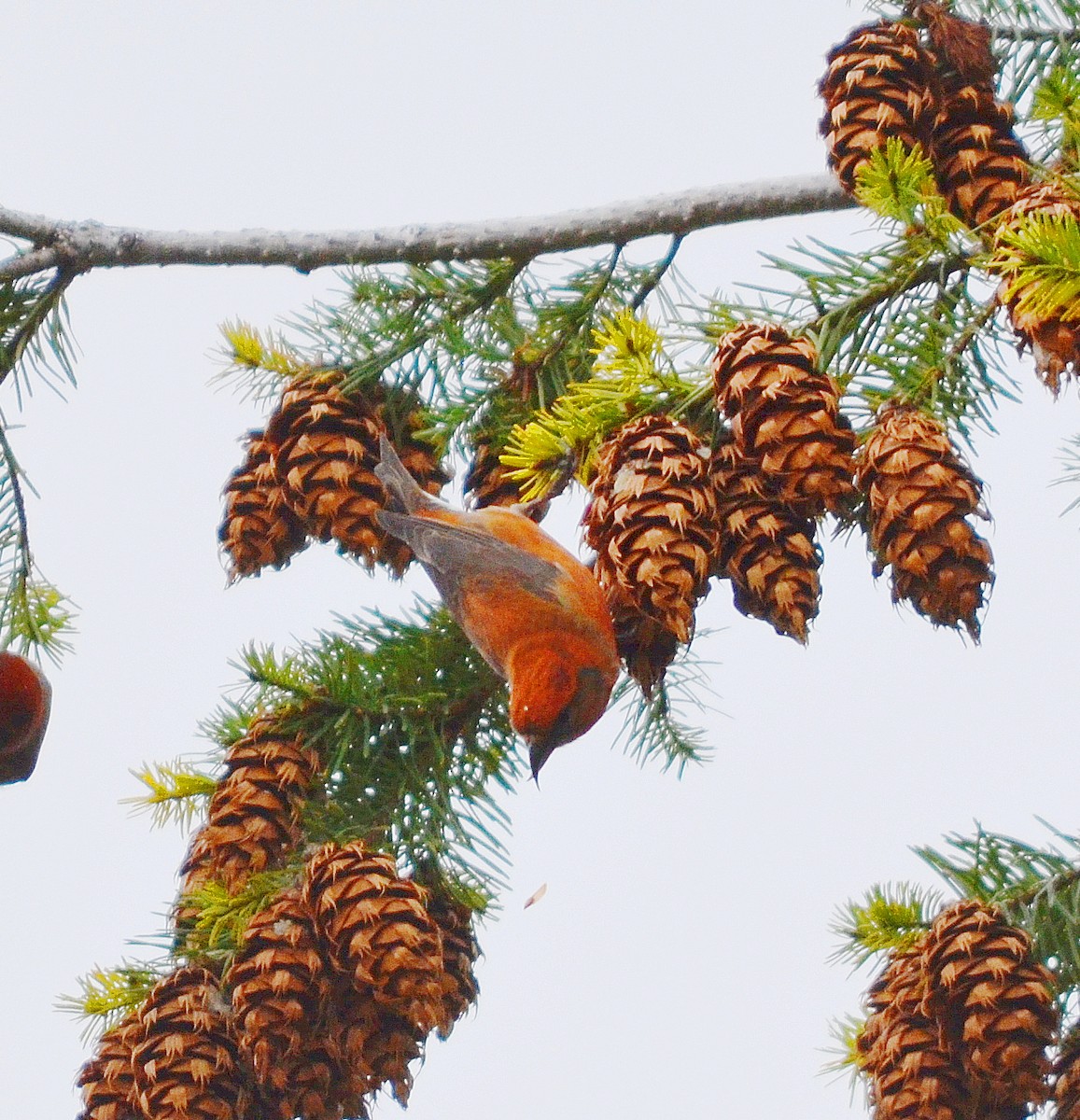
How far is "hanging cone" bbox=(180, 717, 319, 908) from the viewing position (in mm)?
1058

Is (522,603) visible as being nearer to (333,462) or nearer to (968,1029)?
(333,462)

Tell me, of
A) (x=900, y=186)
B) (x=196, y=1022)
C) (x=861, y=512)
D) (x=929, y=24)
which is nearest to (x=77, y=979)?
(x=196, y=1022)

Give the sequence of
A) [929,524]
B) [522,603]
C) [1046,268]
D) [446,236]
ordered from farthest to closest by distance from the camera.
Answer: [446,236] → [522,603] → [929,524] → [1046,268]

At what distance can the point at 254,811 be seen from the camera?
3.49 feet

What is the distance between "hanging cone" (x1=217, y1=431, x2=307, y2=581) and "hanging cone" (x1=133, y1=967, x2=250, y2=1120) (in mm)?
348

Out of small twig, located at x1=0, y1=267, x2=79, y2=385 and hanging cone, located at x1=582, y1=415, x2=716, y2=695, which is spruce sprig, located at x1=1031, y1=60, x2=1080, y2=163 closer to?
hanging cone, located at x1=582, y1=415, x2=716, y2=695

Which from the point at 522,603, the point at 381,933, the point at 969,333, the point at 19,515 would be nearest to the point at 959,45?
the point at 969,333

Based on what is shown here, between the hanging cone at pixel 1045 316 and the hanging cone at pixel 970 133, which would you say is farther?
the hanging cone at pixel 970 133

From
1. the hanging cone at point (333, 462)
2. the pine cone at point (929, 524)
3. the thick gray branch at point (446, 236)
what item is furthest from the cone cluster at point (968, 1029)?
the thick gray branch at point (446, 236)

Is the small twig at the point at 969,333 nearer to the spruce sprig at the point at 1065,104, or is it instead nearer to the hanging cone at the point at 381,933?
the spruce sprig at the point at 1065,104

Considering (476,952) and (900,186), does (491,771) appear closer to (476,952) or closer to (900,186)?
(476,952)

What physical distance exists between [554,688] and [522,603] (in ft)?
0.40

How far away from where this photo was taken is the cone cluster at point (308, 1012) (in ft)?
3.00

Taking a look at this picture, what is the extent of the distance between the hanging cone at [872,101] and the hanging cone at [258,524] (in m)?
0.52
